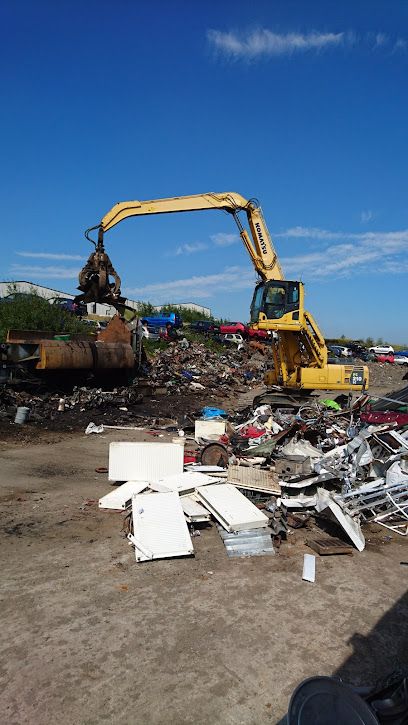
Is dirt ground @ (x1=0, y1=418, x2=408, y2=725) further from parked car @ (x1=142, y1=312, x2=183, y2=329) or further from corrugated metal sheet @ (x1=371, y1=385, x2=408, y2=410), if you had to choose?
parked car @ (x1=142, y1=312, x2=183, y2=329)

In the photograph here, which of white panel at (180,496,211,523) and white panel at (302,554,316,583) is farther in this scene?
white panel at (180,496,211,523)

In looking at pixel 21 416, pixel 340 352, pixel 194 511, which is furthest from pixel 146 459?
pixel 340 352

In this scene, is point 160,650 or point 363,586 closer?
point 160,650

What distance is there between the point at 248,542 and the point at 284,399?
7203mm

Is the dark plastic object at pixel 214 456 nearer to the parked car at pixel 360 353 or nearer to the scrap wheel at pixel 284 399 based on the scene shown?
the scrap wheel at pixel 284 399

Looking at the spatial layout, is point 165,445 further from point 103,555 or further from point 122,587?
point 122,587

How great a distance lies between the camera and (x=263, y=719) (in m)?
2.46

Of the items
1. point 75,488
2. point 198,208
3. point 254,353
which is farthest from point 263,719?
point 254,353

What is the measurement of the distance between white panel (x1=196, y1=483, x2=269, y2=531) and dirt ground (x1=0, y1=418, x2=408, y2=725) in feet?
0.72

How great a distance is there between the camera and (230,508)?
4914 millimetres

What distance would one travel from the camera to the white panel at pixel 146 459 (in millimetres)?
5918

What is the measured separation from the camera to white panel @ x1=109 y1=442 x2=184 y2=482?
5918 mm

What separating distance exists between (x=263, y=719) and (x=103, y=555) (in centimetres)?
215

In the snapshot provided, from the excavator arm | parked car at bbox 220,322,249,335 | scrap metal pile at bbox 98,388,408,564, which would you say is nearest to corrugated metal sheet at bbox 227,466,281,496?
scrap metal pile at bbox 98,388,408,564
